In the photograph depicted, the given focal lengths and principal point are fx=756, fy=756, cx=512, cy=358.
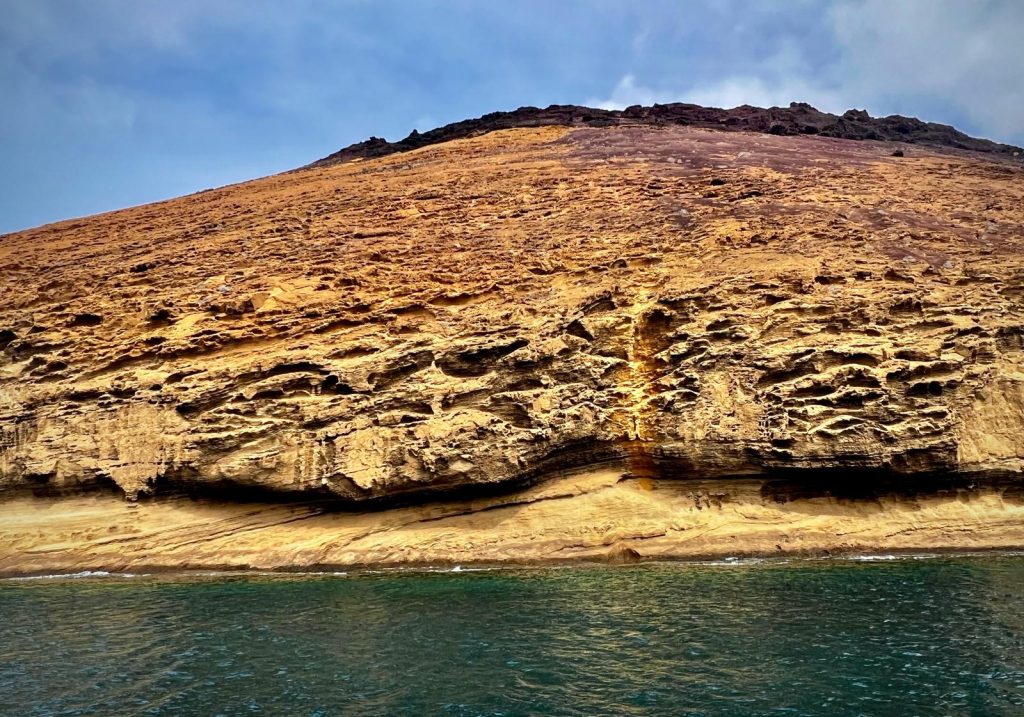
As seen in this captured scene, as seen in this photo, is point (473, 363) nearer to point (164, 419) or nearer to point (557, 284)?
point (557, 284)

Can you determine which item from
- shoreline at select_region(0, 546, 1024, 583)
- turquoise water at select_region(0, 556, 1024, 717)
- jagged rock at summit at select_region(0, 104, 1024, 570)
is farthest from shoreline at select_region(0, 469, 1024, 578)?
turquoise water at select_region(0, 556, 1024, 717)

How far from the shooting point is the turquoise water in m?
7.38

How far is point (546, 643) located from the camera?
911 cm

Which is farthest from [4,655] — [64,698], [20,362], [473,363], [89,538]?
[20,362]

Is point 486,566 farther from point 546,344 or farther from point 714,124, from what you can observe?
point 714,124

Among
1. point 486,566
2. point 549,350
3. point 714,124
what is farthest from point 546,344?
point 714,124

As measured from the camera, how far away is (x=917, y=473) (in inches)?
543

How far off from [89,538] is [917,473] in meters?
15.9

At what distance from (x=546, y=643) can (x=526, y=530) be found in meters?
5.05

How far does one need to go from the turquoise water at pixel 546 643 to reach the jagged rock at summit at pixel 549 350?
7.21 feet

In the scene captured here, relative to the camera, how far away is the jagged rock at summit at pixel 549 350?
14211 millimetres

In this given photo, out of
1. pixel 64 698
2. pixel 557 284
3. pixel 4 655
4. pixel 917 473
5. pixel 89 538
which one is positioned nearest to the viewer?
pixel 64 698

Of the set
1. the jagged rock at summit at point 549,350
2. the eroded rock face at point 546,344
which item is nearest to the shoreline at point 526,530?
the jagged rock at summit at point 549,350

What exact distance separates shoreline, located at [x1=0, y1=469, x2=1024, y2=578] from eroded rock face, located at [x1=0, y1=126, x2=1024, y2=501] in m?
0.49
